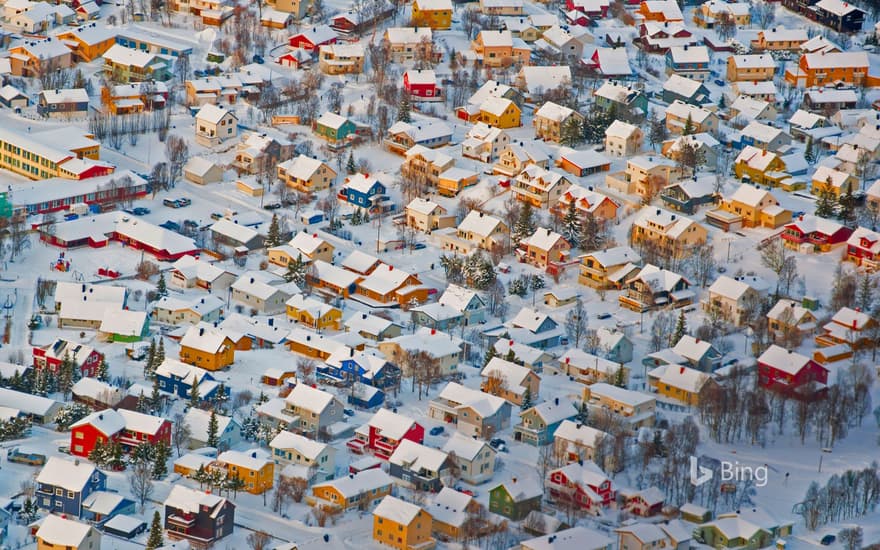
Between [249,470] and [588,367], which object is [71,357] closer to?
[249,470]

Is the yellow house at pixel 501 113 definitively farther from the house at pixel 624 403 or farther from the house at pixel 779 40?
the house at pixel 624 403

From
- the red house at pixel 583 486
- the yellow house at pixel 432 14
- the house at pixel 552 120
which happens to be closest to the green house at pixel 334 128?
the house at pixel 552 120

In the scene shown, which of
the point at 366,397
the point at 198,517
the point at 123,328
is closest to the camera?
the point at 198,517

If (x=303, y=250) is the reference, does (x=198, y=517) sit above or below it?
above

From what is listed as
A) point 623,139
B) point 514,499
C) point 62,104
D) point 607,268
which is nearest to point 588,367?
point 607,268

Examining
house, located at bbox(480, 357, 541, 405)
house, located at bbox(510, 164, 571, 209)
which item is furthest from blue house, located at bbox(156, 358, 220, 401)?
house, located at bbox(510, 164, 571, 209)

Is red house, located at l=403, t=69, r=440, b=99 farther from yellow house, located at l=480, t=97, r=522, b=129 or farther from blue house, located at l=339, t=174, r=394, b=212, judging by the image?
blue house, located at l=339, t=174, r=394, b=212

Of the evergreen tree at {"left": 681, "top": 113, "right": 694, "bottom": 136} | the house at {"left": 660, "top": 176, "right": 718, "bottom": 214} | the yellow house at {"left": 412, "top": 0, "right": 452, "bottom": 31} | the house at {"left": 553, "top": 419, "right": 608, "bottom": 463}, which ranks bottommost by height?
the house at {"left": 553, "top": 419, "right": 608, "bottom": 463}
